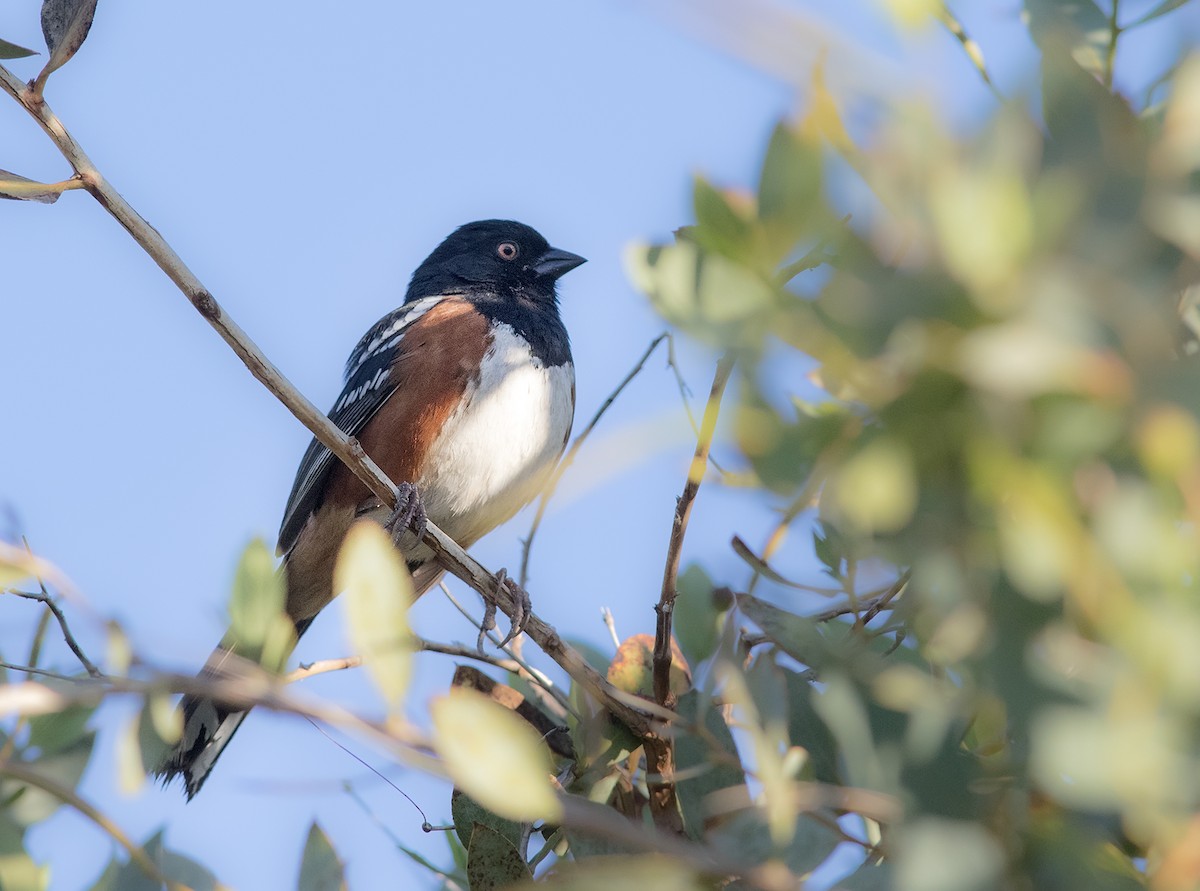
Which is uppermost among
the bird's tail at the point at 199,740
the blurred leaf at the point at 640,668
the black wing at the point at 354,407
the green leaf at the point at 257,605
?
the green leaf at the point at 257,605

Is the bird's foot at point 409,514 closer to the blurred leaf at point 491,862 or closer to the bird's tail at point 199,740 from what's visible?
the bird's tail at point 199,740

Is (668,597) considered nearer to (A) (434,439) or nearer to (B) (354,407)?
(A) (434,439)

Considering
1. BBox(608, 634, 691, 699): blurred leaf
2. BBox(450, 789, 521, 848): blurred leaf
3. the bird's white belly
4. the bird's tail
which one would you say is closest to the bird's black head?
the bird's white belly

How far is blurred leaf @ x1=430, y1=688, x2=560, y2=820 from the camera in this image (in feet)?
2.19

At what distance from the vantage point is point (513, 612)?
248 cm

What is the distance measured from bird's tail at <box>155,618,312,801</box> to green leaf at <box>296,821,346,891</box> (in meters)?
2.44

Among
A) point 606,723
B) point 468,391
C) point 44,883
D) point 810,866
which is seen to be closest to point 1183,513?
point 810,866

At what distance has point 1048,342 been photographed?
0.57 metres

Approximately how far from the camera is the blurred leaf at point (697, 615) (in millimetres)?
1609

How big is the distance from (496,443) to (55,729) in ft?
8.38

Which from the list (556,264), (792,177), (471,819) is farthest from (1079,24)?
(556,264)

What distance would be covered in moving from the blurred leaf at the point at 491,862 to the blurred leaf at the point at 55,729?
52 cm

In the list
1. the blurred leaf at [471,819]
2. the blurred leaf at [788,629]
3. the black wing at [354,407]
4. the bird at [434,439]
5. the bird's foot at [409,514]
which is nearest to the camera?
the blurred leaf at [788,629]

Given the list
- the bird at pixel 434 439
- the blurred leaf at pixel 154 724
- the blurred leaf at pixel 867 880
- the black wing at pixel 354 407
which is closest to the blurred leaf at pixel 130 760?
the blurred leaf at pixel 154 724
